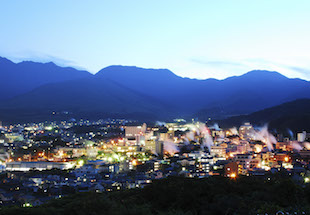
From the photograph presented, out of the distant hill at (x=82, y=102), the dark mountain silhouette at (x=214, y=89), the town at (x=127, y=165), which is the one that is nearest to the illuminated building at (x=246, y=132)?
the town at (x=127, y=165)

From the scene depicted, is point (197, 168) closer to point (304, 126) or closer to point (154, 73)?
point (304, 126)

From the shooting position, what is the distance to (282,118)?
111 feet

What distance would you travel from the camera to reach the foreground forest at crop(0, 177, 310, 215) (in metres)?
5.69

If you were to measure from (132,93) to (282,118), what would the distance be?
5331cm

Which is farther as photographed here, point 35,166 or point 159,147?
point 159,147

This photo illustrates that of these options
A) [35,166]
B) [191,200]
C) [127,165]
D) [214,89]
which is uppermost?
[214,89]

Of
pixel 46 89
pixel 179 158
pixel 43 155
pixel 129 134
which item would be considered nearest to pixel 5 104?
pixel 46 89

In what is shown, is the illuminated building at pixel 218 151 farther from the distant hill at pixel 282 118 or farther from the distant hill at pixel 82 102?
the distant hill at pixel 82 102

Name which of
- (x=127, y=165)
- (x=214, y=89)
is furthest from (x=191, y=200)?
(x=214, y=89)

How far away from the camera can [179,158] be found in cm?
1866

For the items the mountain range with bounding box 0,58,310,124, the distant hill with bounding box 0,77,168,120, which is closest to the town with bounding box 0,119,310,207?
the distant hill with bounding box 0,77,168,120

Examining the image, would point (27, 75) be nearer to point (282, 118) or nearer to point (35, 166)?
point (282, 118)

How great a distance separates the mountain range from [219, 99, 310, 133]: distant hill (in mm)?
17957

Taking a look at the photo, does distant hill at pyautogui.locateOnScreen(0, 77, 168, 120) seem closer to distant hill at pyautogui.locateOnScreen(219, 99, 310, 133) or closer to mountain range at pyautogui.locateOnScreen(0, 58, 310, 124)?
mountain range at pyautogui.locateOnScreen(0, 58, 310, 124)
